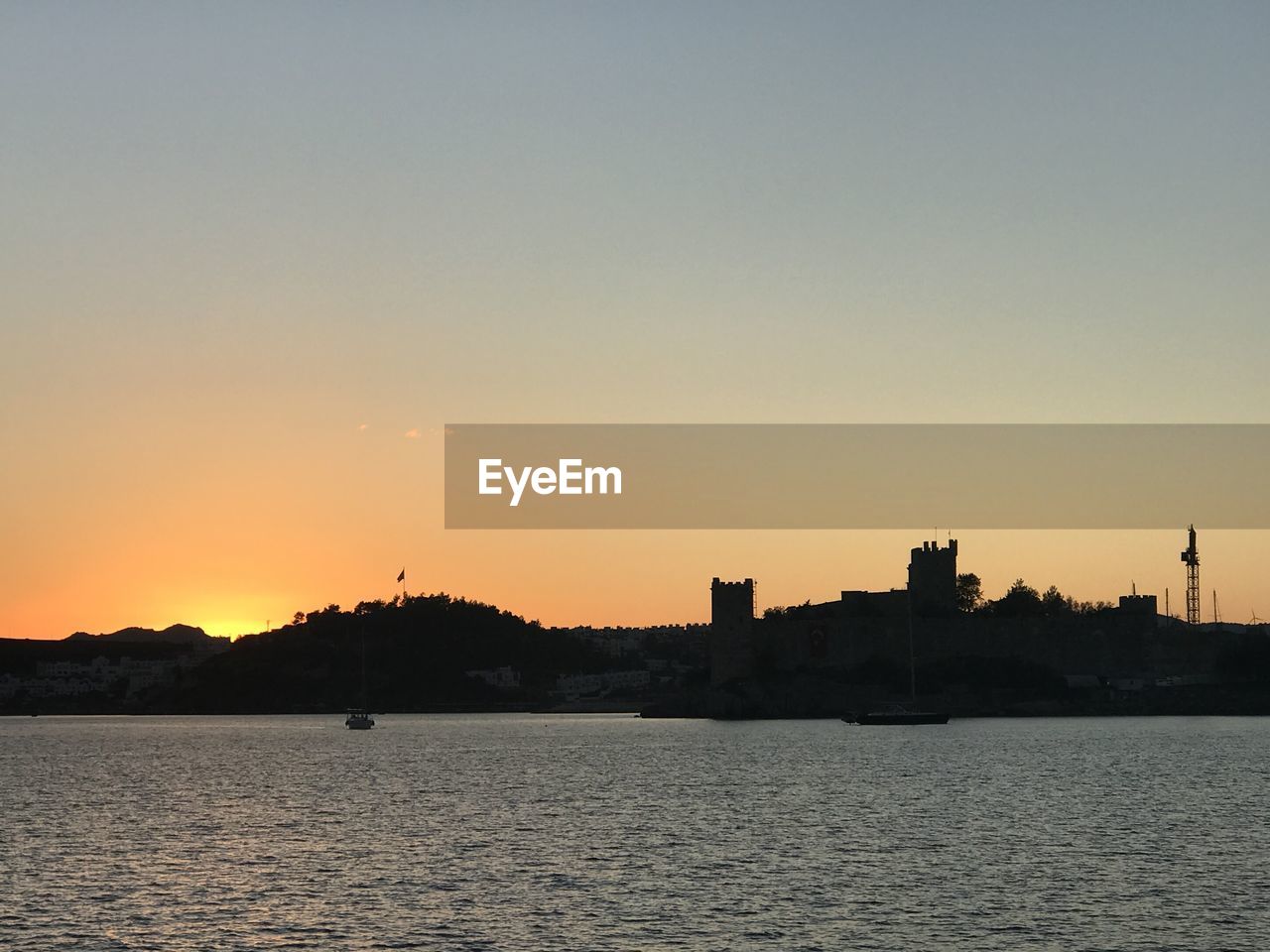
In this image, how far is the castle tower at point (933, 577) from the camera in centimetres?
11981

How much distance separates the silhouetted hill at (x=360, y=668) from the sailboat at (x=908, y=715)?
237 feet

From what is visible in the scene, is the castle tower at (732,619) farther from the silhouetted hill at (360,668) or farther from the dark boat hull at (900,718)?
the silhouetted hill at (360,668)

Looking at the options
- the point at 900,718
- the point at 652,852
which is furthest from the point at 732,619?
the point at 652,852

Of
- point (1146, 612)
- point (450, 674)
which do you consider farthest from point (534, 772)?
point (450, 674)

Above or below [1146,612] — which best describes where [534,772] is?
below

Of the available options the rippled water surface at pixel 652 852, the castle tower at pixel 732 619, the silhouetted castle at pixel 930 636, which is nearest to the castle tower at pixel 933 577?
the silhouetted castle at pixel 930 636

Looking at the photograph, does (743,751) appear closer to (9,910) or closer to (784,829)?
(784,829)

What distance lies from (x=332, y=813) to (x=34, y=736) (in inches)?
3398

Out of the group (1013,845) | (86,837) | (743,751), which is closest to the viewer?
(1013,845)

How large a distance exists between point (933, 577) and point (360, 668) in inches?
3227

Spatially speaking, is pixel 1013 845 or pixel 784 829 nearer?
pixel 1013 845

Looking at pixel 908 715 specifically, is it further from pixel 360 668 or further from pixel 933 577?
pixel 360 668

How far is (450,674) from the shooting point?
616 feet

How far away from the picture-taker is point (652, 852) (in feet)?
128
